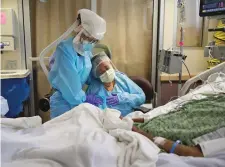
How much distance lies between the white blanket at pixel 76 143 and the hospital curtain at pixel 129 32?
1.84 metres

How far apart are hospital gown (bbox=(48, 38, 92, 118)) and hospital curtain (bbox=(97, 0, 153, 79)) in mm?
964

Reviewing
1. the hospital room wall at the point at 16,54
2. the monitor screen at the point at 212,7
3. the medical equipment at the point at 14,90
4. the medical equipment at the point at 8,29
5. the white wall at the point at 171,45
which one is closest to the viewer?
the monitor screen at the point at 212,7

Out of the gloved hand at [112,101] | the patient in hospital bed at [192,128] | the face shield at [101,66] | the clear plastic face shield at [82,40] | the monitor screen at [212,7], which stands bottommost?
the gloved hand at [112,101]

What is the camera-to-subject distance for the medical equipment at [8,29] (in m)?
2.67

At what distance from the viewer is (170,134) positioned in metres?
1.17

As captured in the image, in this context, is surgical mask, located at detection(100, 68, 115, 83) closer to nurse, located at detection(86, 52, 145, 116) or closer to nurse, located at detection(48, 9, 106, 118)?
nurse, located at detection(86, 52, 145, 116)

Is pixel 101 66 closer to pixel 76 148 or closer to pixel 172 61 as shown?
pixel 172 61

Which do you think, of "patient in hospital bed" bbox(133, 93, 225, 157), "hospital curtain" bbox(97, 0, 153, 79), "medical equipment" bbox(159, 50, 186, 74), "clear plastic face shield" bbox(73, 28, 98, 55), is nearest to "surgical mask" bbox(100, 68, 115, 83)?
"clear plastic face shield" bbox(73, 28, 98, 55)

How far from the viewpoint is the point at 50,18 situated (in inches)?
115

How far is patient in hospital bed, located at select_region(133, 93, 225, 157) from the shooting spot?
1.01m

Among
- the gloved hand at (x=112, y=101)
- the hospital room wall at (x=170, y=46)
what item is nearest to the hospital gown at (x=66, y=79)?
the gloved hand at (x=112, y=101)

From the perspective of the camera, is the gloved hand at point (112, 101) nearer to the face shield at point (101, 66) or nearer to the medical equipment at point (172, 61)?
the face shield at point (101, 66)

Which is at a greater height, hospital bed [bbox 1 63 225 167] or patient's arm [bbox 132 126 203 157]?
hospital bed [bbox 1 63 225 167]

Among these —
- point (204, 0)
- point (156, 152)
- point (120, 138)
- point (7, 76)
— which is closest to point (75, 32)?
point (7, 76)
